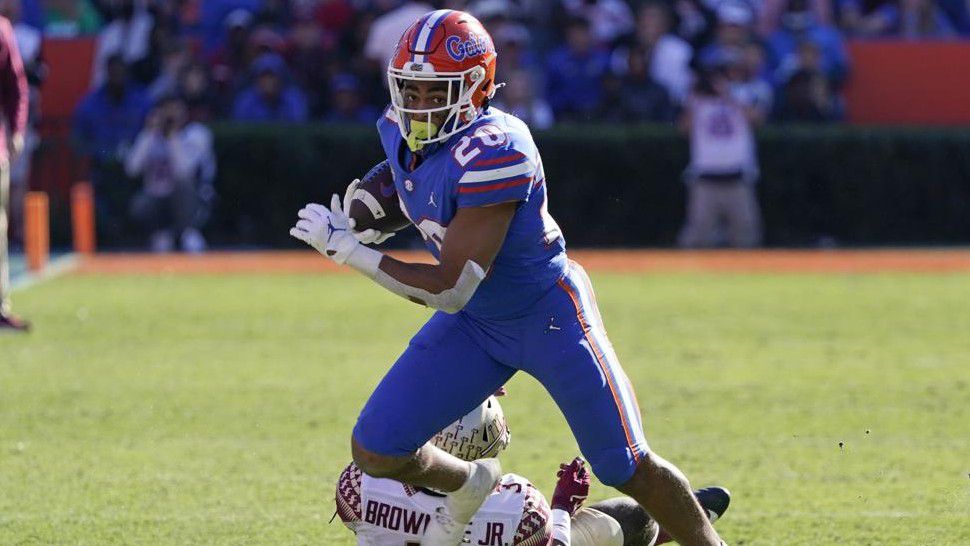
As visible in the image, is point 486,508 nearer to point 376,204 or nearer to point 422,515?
point 422,515

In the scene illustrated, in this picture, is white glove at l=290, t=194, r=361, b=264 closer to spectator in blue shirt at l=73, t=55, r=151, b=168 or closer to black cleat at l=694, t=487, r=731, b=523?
black cleat at l=694, t=487, r=731, b=523

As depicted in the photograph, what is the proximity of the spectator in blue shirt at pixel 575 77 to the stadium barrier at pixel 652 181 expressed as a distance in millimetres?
402

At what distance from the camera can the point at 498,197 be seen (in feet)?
14.9

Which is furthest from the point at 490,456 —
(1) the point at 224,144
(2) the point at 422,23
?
(1) the point at 224,144

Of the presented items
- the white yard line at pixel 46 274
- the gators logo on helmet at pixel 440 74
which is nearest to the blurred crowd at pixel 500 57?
the white yard line at pixel 46 274

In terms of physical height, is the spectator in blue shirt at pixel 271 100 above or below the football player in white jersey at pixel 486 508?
below

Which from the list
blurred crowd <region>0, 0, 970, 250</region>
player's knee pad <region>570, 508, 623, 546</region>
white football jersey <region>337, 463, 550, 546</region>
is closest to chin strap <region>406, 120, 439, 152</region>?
white football jersey <region>337, 463, 550, 546</region>

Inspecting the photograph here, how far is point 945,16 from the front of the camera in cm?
1734

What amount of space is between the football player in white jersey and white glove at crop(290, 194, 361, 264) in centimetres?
71

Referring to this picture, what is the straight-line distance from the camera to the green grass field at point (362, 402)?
5781 mm

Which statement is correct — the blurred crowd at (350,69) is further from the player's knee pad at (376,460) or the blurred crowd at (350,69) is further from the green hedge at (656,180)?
the player's knee pad at (376,460)

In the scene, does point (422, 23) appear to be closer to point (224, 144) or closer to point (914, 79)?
point (224, 144)

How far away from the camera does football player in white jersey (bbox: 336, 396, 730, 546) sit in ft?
15.8

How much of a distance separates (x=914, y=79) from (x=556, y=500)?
41.3ft
